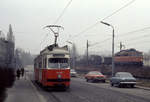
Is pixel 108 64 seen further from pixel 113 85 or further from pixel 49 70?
pixel 49 70

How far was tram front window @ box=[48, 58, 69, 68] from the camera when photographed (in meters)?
23.0

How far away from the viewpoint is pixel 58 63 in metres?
23.1

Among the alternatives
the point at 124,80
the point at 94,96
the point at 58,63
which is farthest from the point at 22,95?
the point at 124,80

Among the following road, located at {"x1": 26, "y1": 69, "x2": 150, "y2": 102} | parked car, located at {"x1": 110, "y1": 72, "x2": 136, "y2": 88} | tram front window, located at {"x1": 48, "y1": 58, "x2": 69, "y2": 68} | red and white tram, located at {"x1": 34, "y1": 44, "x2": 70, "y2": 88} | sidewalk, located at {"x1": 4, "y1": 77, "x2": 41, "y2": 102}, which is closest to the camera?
sidewalk, located at {"x1": 4, "y1": 77, "x2": 41, "y2": 102}

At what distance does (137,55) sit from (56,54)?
3509cm

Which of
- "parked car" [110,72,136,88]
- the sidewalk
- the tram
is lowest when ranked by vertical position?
the sidewalk

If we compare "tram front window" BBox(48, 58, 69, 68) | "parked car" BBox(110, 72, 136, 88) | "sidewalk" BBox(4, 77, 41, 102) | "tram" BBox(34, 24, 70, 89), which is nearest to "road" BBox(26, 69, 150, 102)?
"sidewalk" BBox(4, 77, 41, 102)

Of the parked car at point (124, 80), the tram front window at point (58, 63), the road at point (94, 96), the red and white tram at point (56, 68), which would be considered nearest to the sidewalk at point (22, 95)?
the road at point (94, 96)

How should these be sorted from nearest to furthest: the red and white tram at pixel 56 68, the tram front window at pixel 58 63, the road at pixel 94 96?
the road at pixel 94 96 < the red and white tram at pixel 56 68 < the tram front window at pixel 58 63

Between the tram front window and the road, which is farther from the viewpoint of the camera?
the tram front window

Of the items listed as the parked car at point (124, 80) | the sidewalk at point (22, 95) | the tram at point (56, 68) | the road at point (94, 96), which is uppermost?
the tram at point (56, 68)

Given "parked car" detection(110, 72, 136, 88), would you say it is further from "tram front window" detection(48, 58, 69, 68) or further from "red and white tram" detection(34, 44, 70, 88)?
"tram front window" detection(48, 58, 69, 68)

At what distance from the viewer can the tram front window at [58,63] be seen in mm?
22964

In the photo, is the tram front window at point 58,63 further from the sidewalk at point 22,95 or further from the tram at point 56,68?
the sidewalk at point 22,95
